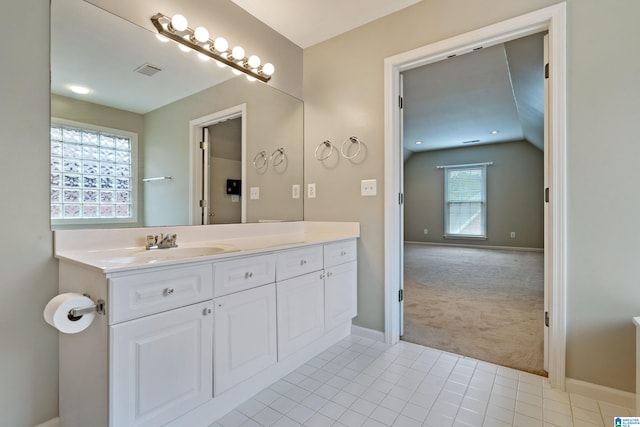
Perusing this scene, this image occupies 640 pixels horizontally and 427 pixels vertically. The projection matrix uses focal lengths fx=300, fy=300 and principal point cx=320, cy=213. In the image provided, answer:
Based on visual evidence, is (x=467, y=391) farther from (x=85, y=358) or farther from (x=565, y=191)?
(x=85, y=358)

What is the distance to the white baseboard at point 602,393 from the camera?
147cm

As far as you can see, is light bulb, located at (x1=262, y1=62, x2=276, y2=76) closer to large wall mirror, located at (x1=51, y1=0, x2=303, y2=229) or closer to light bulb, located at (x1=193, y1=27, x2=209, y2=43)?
large wall mirror, located at (x1=51, y1=0, x2=303, y2=229)

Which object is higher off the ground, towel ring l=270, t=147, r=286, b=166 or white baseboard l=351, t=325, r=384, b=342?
towel ring l=270, t=147, r=286, b=166

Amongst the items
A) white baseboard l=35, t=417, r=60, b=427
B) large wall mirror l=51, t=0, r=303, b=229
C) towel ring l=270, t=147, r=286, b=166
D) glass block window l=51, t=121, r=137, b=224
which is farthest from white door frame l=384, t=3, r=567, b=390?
white baseboard l=35, t=417, r=60, b=427

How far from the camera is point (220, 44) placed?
77.0 inches

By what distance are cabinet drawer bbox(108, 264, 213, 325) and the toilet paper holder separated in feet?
0.17

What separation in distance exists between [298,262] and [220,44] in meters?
1.50

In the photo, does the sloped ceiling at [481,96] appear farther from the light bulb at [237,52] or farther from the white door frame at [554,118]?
the light bulb at [237,52]

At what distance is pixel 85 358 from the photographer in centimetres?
115

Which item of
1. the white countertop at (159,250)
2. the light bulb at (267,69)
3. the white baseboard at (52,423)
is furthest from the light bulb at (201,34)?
the white baseboard at (52,423)

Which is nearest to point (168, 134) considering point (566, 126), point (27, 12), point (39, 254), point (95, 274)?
point (27, 12)

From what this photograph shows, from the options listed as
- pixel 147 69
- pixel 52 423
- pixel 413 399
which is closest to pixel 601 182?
pixel 413 399

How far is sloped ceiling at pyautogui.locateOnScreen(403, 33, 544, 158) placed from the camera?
3.04 metres

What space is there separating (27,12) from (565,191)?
2.66 meters
